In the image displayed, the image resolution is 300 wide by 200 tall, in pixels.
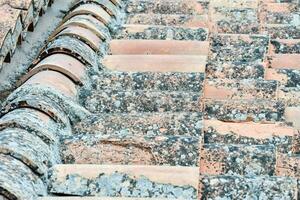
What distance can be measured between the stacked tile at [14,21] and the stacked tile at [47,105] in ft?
0.16

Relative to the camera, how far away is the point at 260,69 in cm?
364

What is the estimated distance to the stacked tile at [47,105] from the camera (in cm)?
254

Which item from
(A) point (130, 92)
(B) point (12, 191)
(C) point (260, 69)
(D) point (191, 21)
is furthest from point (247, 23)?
(B) point (12, 191)

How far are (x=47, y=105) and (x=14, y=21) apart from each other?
3.47 ft

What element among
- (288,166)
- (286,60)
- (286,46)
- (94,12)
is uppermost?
(94,12)

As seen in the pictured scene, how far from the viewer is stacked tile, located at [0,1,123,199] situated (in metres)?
2.54

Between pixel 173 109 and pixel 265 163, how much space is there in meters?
0.61

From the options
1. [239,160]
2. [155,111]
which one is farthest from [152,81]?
[239,160]

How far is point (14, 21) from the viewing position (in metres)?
3.92

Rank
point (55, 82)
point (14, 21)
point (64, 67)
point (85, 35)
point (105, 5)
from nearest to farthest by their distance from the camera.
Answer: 1. point (55, 82)
2. point (64, 67)
3. point (85, 35)
4. point (14, 21)
5. point (105, 5)

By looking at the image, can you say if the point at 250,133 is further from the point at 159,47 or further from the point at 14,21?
the point at 14,21

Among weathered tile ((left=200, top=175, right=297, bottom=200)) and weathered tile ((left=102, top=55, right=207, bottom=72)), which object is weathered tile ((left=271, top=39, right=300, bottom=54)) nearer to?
weathered tile ((left=102, top=55, right=207, bottom=72))

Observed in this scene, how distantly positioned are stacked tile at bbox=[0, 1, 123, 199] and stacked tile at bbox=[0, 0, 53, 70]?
5cm

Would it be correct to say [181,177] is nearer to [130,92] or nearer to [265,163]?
[265,163]
